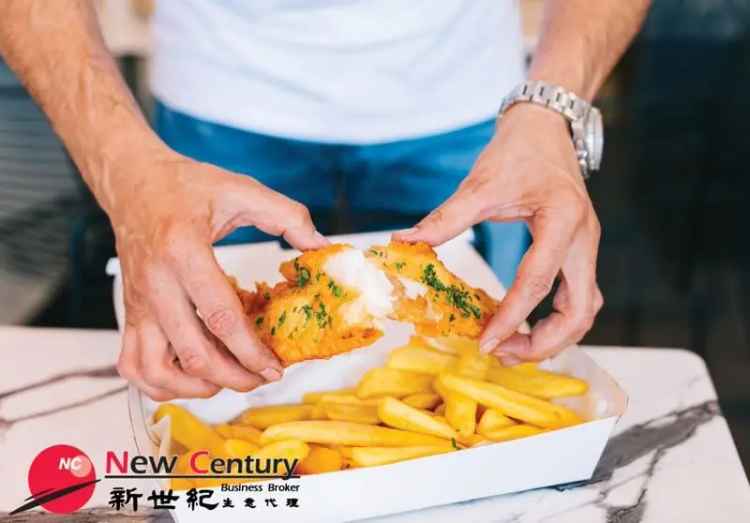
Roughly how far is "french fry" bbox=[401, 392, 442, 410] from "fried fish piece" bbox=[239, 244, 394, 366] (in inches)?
6.6

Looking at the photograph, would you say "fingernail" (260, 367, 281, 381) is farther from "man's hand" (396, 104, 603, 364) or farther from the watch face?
the watch face

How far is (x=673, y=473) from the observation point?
3.55 ft

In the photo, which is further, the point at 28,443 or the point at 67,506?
the point at 28,443

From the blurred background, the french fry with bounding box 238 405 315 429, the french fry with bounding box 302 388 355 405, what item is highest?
the blurred background

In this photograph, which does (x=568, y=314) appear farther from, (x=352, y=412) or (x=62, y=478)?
(x=62, y=478)

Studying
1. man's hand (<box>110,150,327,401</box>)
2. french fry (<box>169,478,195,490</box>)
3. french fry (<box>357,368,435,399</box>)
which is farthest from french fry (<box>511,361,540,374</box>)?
french fry (<box>169,478,195,490</box>)

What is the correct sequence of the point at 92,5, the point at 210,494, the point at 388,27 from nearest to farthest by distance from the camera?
the point at 210,494 → the point at 92,5 → the point at 388,27

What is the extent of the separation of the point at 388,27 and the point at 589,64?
12.7 inches

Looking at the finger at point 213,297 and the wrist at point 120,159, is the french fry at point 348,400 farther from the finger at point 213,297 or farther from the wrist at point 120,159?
the wrist at point 120,159

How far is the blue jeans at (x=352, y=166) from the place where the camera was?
4.99 ft

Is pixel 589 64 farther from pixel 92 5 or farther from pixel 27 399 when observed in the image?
pixel 27 399

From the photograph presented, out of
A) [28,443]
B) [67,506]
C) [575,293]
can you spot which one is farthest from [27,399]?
[575,293]

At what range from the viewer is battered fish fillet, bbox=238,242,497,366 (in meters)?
0.94

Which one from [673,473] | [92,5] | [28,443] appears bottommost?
[673,473]
